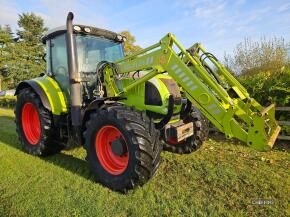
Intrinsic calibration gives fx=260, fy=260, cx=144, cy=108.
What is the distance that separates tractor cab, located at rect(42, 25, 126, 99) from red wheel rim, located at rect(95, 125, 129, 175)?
1.28m

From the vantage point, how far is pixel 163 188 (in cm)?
372

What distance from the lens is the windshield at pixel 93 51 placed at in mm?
4742

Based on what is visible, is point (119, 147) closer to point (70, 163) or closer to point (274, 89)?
point (70, 163)

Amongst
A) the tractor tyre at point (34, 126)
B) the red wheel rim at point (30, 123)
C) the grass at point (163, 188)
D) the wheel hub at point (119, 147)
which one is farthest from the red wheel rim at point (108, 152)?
the red wheel rim at point (30, 123)

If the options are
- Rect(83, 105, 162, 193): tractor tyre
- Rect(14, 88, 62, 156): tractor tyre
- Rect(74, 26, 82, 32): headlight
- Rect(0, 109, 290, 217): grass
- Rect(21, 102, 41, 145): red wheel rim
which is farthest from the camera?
Rect(21, 102, 41, 145): red wheel rim

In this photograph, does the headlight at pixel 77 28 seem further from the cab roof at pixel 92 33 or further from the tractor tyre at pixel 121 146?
the tractor tyre at pixel 121 146

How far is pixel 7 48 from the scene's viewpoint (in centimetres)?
3772

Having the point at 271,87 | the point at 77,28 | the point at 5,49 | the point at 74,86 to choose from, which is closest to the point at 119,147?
the point at 74,86

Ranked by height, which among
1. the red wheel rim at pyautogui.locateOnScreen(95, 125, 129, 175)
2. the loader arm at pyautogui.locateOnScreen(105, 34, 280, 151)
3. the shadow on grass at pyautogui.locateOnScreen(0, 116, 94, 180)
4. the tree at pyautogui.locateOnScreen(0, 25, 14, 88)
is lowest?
the shadow on grass at pyautogui.locateOnScreen(0, 116, 94, 180)

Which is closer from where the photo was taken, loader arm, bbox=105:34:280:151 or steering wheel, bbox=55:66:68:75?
loader arm, bbox=105:34:280:151

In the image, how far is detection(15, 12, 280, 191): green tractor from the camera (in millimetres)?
3471

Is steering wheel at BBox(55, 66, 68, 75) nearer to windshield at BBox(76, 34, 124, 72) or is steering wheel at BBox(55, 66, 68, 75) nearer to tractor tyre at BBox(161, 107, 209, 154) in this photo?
windshield at BBox(76, 34, 124, 72)

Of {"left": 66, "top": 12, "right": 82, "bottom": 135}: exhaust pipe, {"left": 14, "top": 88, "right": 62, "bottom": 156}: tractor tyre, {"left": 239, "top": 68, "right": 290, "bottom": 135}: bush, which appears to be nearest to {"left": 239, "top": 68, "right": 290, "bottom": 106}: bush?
{"left": 239, "top": 68, "right": 290, "bottom": 135}: bush

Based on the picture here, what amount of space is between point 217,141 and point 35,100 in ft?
14.4
